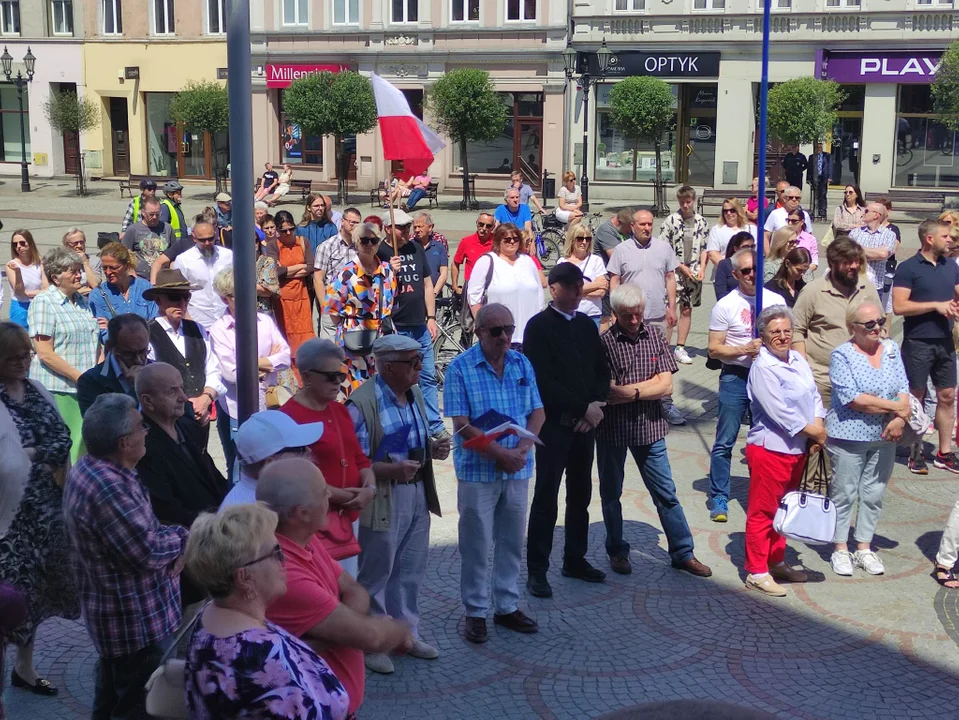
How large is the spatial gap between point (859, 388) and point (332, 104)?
2953cm

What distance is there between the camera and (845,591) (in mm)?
6961

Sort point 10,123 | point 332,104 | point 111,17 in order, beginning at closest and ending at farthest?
point 332,104 < point 111,17 < point 10,123

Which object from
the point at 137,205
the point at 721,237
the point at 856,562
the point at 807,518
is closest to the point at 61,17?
the point at 137,205

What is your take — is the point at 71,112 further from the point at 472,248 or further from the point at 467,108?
the point at 472,248

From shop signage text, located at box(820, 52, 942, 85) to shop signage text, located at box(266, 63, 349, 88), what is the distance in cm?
1681

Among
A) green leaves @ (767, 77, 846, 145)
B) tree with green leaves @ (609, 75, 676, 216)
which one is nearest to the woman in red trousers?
green leaves @ (767, 77, 846, 145)

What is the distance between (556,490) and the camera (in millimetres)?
6836

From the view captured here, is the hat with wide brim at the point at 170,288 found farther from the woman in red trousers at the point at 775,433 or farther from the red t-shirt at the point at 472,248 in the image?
the red t-shirt at the point at 472,248

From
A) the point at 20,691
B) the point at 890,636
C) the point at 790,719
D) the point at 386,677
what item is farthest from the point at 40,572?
the point at 890,636

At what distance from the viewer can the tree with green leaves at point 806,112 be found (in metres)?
28.8

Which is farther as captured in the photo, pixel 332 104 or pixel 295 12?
pixel 295 12

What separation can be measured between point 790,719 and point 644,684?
0.74 meters

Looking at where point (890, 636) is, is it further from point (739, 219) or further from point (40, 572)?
point (739, 219)

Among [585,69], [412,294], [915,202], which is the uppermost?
[585,69]
